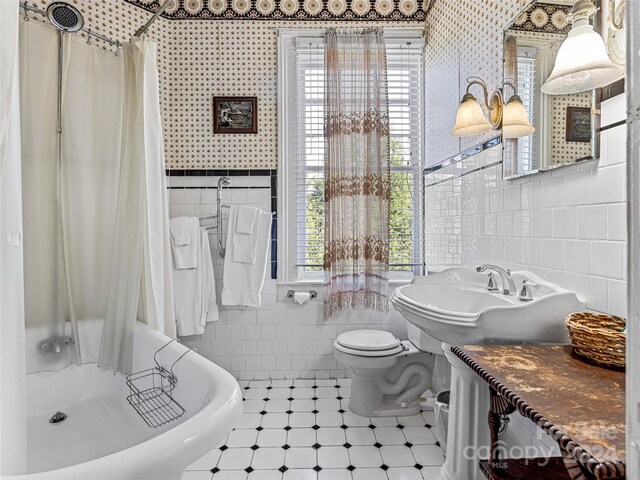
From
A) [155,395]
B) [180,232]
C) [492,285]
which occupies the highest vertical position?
[180,232]

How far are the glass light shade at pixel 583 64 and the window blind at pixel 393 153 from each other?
1.48m

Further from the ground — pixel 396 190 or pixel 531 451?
pixel 396 190

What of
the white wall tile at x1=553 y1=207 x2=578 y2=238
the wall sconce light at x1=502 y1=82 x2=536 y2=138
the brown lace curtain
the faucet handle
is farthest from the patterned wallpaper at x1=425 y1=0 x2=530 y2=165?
the faucet handle

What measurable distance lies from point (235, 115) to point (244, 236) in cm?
94

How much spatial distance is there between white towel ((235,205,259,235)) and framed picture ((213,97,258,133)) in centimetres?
64

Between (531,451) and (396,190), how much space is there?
1811 millimetres

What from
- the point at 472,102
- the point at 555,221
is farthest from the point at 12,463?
the point at 472,102

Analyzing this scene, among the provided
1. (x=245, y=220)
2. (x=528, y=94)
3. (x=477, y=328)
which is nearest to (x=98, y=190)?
(x=245, y=220)

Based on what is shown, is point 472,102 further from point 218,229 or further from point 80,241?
point 80,241

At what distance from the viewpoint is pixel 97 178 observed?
6.07ft

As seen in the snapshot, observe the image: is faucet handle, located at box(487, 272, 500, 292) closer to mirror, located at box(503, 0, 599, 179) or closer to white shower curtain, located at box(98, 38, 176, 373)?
mirror, located at box(503, 0, 599, 179)

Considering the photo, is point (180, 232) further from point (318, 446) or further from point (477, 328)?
point (477, 328)

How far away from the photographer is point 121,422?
160 centimetres

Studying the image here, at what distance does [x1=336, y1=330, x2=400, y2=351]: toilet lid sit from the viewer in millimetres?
2164
